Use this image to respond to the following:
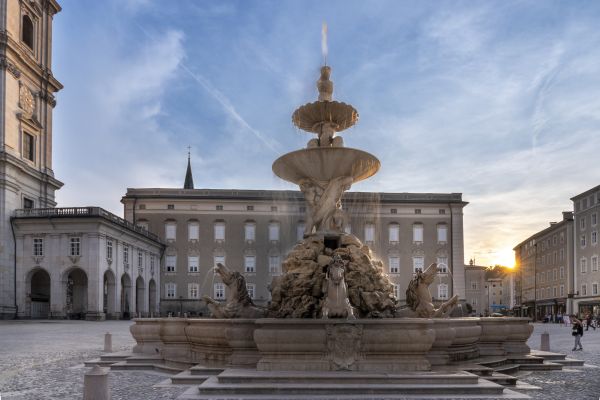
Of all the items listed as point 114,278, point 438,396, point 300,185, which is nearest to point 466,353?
point 438,396

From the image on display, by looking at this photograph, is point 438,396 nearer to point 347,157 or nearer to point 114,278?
point 347,157

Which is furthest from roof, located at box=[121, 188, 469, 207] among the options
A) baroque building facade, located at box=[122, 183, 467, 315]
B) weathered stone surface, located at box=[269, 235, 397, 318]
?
weathered stone surface, located at box=[269, 235, 397, 318]

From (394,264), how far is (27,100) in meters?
41.7

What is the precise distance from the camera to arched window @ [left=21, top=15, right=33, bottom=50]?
51.1 m

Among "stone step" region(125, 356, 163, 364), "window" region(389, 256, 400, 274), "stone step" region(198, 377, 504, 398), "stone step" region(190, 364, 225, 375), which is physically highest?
"stone step" region(198, 377, 504, 398)

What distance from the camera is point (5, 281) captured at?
44719 mm

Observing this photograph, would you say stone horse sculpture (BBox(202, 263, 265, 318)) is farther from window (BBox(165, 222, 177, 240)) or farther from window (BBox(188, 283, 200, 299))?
window (BBox(165, 222, 177, 240))

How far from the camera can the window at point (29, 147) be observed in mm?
50125

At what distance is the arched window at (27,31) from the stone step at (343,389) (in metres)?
50.1

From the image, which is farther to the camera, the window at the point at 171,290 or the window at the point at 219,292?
the window at the point at 219,292

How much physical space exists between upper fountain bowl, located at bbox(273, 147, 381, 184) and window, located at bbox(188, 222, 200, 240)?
51.2 metres

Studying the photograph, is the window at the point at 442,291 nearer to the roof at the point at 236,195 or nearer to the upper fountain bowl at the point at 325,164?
the roof at the point at 236,195

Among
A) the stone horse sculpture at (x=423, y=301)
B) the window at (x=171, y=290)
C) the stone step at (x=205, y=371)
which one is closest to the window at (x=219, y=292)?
the window at (x=171, y=290)

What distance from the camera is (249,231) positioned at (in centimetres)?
6694
